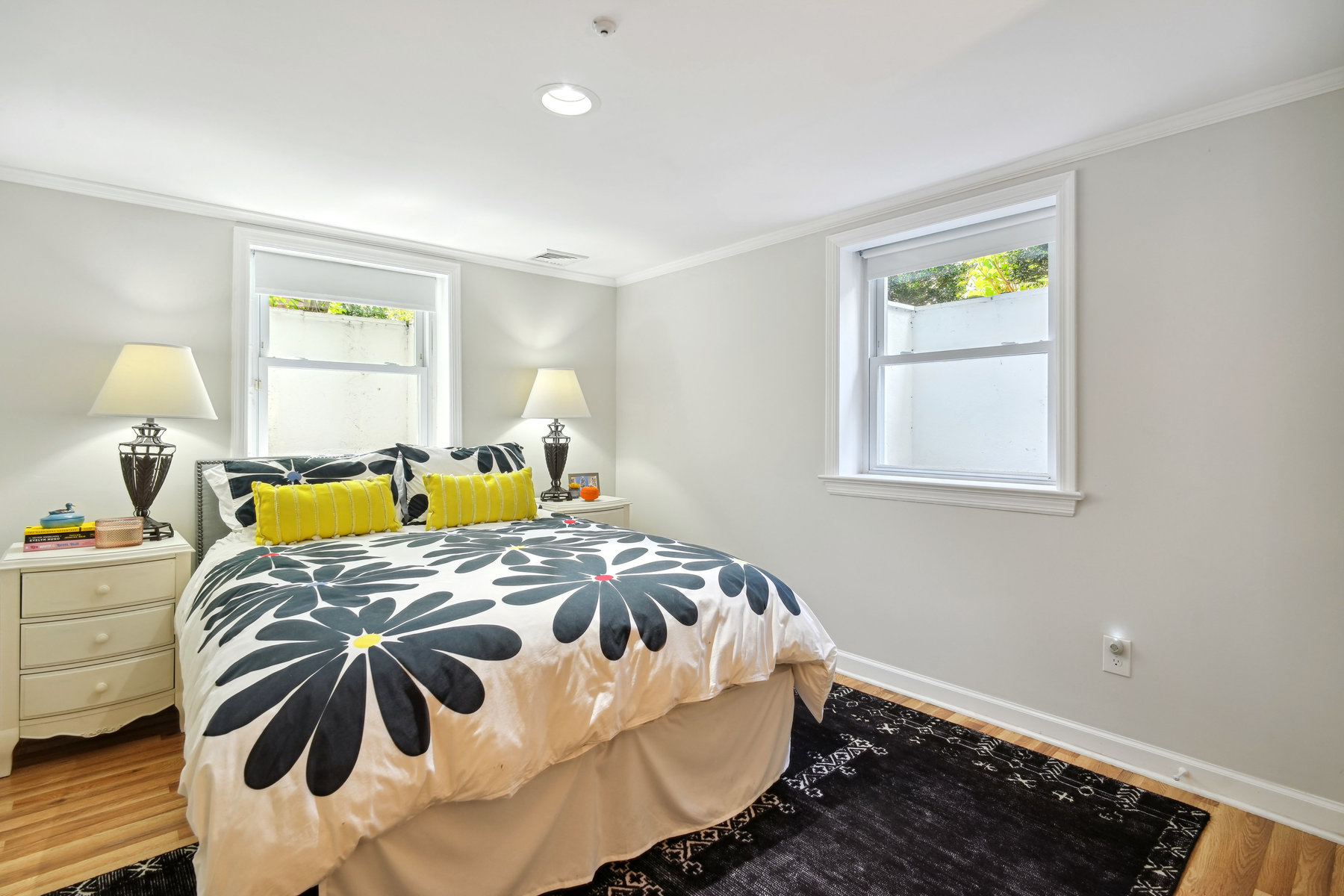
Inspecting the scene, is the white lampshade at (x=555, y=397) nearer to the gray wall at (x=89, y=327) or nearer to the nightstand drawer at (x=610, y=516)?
the nightstand drawer at (x=610, y=516)

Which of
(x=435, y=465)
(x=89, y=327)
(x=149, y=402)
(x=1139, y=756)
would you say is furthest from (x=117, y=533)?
(x=1139, y=756)

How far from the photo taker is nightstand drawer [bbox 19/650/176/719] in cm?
242

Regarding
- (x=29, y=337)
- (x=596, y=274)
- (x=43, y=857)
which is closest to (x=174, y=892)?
(x=43, y=857)

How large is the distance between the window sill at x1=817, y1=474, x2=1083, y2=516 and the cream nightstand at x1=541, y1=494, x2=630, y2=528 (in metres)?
1.34

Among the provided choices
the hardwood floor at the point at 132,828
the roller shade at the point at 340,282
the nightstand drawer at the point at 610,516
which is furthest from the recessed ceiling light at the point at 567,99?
the hardwood floor at the point at 132,828

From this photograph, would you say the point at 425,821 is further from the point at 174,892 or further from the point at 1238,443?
the point at 1238,443

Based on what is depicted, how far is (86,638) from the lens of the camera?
2.52 metres

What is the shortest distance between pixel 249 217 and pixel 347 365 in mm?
863

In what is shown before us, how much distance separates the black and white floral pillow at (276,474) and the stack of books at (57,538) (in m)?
0.46

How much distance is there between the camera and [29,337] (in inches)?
112

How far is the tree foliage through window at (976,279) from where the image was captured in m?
2.89

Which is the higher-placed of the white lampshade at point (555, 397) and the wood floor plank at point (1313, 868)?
the white lampshade at point (555, 397)

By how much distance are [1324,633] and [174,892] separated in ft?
11.2

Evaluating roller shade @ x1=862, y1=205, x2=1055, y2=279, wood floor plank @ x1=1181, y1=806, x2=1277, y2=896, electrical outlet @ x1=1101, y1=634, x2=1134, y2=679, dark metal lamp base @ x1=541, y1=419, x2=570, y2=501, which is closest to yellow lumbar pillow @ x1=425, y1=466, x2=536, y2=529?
dark metal lamp base @ x1=541, y1=419, x2=570, y2=501
